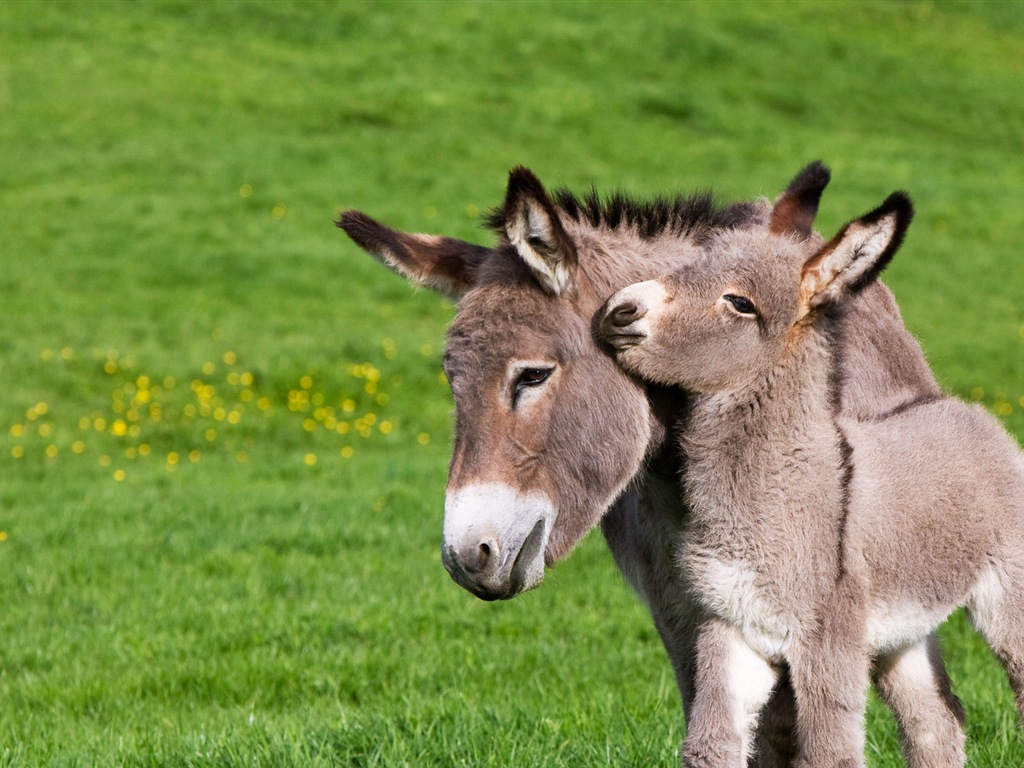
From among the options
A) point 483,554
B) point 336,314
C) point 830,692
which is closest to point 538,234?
point 483,554

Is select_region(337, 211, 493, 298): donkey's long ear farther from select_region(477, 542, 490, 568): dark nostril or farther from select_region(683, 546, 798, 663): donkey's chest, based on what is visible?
select_region(683, 546, 798, 663): donkey's chest

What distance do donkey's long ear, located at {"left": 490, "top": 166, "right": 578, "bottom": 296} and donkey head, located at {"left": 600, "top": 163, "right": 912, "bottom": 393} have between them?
0.49 ft

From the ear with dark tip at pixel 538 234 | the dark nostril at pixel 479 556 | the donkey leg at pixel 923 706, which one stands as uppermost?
the ear with dark tip at pixel 538 234

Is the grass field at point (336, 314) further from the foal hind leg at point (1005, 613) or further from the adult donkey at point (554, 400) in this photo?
the foal hind leg at point (1005, 613)

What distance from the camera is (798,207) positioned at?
3.98 metres

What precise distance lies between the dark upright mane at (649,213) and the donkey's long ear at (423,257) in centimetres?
13

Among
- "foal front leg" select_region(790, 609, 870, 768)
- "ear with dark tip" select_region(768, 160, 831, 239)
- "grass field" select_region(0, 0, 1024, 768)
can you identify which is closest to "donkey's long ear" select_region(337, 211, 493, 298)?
"grass field" select_region(0, 0, 1024, 768)

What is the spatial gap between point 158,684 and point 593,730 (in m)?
2.70

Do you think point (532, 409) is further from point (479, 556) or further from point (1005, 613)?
point (1005, 613)

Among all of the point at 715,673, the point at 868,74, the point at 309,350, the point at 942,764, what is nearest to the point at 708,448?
the point at 715,673

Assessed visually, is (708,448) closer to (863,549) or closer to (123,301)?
(863,549)

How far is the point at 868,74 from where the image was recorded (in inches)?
1140

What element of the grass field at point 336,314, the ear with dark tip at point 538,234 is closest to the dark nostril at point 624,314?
the ear with dark tip at point 538,234

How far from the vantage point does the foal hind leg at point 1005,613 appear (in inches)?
148
